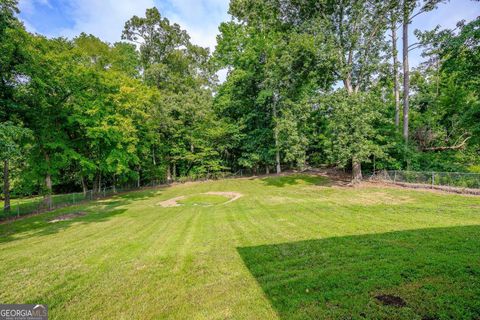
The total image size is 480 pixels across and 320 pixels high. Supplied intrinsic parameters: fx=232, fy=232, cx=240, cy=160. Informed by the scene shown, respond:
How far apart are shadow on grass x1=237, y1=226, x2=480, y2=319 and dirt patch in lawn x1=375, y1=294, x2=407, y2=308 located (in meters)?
0.01

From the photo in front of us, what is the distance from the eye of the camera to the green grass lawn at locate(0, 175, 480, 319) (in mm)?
3551

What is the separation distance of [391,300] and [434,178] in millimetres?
14417

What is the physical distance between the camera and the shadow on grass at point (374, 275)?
331 centimetres

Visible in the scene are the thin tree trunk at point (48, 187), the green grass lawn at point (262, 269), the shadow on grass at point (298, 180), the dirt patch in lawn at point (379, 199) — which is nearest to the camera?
the green grass lawn at point (262, 269)

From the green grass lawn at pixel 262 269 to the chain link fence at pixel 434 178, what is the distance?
16.7 feet

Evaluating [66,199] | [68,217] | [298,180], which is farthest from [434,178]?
[66,199]

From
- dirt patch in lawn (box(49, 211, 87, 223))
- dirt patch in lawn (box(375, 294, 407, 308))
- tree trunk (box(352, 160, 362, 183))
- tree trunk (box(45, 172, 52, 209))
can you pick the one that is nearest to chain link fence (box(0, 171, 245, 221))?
tree trunk (box(45, 172, 52, 209))

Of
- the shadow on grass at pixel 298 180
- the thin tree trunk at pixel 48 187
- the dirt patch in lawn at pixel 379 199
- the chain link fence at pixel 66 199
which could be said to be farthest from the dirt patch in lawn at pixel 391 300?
the thin tree trunk at pixel 48 187

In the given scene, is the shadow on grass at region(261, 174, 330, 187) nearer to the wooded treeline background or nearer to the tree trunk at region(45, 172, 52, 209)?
the wooded treeline background

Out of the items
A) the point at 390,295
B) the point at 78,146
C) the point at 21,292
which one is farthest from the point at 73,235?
the point at 78,146

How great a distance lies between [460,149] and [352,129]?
10320 mm

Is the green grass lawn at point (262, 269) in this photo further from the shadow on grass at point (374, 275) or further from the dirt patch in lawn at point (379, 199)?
the dirt patch in lawn at point (379, 199)

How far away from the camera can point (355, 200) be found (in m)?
12.8

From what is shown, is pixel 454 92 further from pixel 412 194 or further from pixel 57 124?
pixel 57 124
